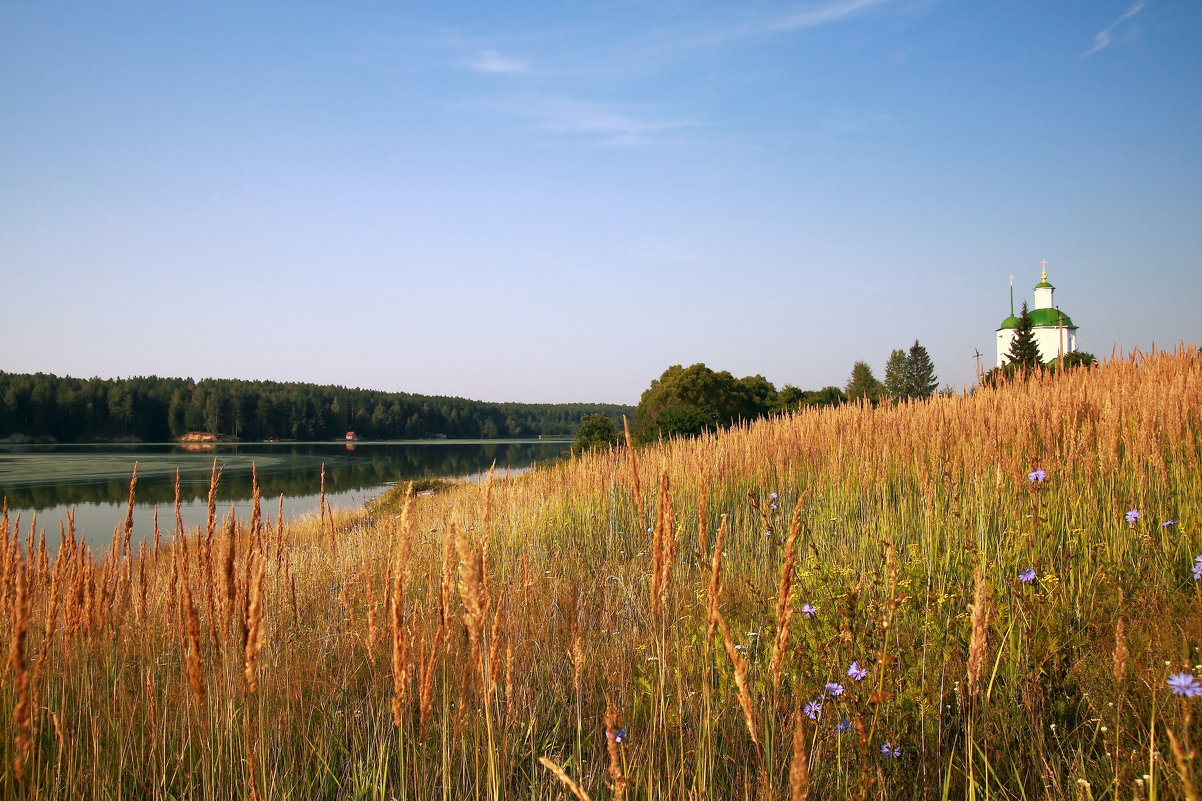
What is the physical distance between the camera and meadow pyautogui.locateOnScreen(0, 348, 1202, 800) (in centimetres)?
145

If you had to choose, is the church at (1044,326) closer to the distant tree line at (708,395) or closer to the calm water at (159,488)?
the distant tree line at (708,395)

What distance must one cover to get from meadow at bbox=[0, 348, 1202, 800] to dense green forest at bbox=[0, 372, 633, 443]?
149 feet

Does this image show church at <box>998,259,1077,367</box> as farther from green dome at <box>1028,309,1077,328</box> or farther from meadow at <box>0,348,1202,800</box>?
meadow at <box>0,348,1202,800</box>

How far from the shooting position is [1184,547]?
3338mm

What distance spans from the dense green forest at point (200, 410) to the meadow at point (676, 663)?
45.4 m

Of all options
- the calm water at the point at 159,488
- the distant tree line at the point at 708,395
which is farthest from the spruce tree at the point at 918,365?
the calm water at the point at 159,488

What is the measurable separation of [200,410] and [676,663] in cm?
8826

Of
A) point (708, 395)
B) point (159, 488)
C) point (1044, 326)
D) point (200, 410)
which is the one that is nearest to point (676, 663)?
point (159, 488)

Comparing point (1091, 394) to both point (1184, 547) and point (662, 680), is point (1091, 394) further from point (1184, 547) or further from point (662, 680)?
point (662, 680)

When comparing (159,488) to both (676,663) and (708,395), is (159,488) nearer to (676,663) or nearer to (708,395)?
(708,395)

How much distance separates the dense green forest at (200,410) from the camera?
67.8 metres

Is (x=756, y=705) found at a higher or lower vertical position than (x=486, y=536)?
lower

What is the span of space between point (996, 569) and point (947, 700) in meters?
1.00

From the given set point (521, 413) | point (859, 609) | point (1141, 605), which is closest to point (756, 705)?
point (859, 609)
